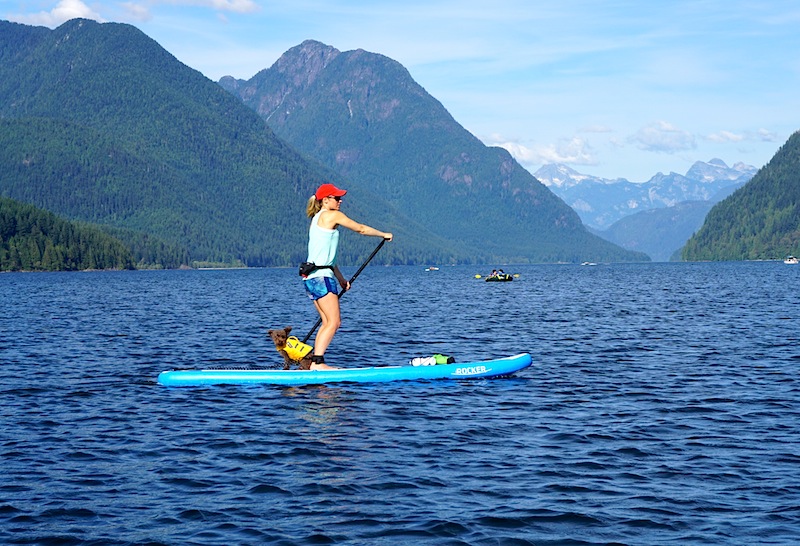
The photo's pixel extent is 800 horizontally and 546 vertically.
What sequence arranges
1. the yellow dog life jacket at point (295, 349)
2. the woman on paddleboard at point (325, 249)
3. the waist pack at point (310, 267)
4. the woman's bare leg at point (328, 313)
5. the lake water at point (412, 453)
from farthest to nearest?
the yellow dog life jacket at point (295, 349)
the woman's bare leg at point (328, 313)
the waist pack at point (310, 267)
the woman on paddleboard at point (325, 249)
the lake water at point (412, 453)

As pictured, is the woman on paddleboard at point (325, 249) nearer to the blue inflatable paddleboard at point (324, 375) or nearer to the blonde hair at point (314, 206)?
the blonde hair at point (314, 206)

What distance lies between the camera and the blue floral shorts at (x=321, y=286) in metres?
22.9

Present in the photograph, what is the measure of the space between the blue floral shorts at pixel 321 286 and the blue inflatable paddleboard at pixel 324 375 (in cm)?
236

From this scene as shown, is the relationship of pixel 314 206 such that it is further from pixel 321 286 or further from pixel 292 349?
pixel 292 349

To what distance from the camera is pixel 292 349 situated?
25031 millimetres

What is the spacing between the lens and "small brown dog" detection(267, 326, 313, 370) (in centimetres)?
2475

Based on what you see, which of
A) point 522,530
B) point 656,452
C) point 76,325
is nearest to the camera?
point 522,530

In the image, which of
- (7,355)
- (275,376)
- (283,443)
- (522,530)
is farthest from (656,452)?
(7,355)

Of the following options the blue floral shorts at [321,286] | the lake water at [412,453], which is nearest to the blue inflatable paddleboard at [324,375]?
the lake water at [412,453]

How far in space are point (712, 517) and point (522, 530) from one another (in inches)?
105

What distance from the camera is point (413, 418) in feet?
65.3

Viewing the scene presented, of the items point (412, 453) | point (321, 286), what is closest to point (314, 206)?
point (321, 286)

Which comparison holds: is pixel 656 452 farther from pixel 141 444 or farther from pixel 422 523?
pixel 141 444

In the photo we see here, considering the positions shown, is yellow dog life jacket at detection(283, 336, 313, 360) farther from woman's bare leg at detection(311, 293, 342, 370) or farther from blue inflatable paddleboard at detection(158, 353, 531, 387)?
woman's bare leg at detection(311, 293, 342, 370)
